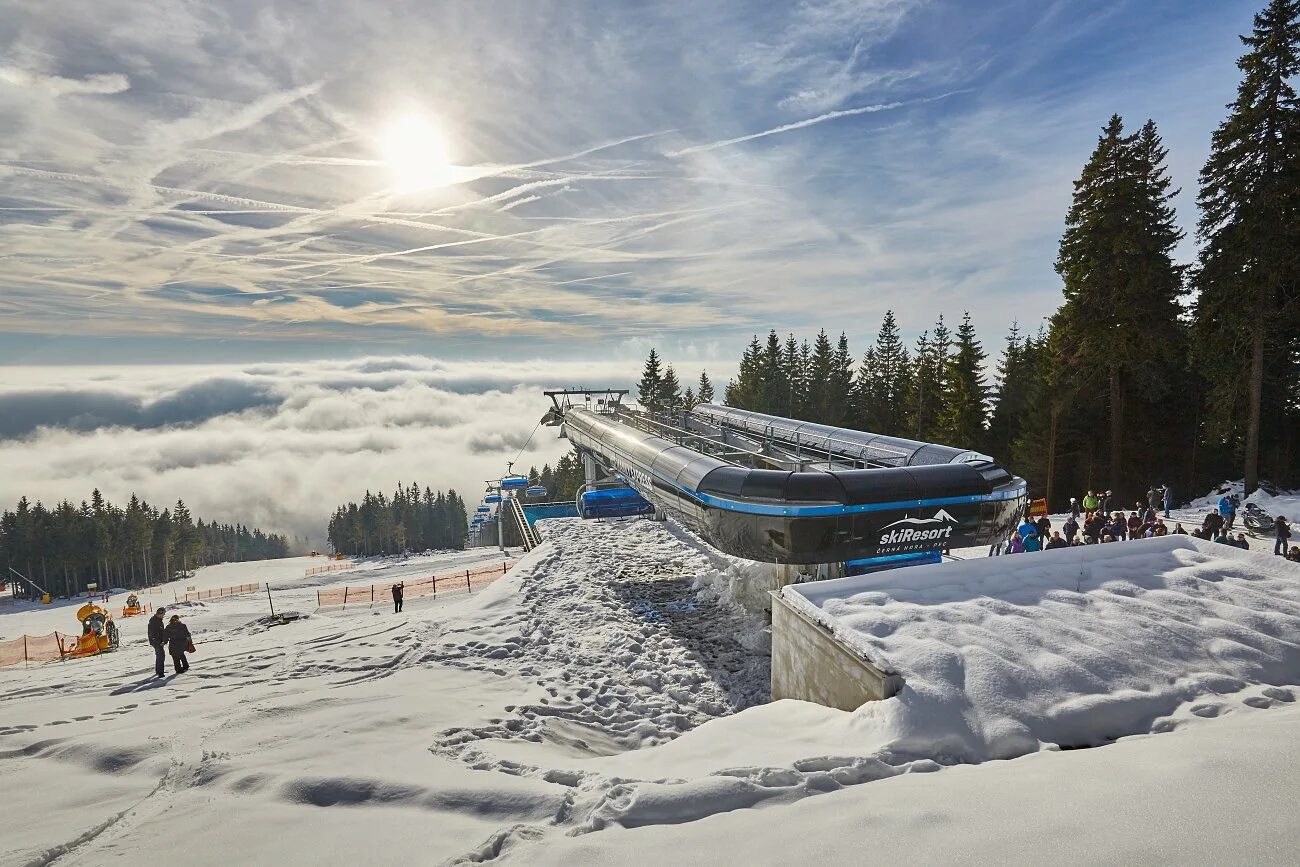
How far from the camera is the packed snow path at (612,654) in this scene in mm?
8234

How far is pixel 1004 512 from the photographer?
43.8ft

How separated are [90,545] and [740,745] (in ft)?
370

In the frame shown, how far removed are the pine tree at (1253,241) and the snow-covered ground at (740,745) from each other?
2016 centimetres

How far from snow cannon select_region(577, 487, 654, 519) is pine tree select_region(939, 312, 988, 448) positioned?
80.9ft

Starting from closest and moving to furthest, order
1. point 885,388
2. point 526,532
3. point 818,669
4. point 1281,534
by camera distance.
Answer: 1. point 818,669
2. point 1281,534
3. point 526,532
4. point 885,388

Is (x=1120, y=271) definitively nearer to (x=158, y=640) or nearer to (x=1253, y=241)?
(x=1253, y=241)

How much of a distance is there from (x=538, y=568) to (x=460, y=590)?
903cm

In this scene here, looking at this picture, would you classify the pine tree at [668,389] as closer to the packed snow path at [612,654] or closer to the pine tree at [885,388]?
the pine tree at [885,388]

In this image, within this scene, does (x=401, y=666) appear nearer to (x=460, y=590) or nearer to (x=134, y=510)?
(x=460, y=590)

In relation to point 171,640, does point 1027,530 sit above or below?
below

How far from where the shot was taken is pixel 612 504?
2523cm

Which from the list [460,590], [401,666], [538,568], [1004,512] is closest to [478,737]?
[401,666]

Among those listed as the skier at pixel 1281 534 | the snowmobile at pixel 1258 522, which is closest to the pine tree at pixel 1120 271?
the snowmobile at pixel 1258 522

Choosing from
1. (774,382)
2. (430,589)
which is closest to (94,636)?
(430,589)
